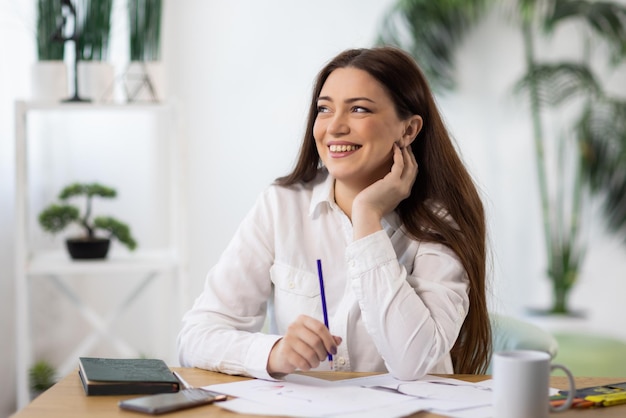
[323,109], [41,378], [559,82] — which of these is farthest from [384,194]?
[559,82]

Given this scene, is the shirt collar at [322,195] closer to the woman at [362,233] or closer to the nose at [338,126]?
the woman at [362,233]

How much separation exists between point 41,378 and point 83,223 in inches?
25.1

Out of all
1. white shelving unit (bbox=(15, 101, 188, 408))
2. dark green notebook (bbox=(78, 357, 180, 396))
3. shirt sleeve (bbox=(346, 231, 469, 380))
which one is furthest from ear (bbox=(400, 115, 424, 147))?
white shelving unit (bbox=(15, 101, 188, 408))

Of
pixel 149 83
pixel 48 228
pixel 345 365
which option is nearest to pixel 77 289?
pixel 48 228

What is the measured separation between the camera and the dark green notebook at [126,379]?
1.36 m

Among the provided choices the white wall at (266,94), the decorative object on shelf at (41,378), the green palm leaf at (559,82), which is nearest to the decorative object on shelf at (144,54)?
the white wall at (266,94)

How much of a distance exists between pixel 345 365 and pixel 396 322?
0.82 feet

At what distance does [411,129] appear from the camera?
1924mm

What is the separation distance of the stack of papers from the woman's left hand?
30 cm

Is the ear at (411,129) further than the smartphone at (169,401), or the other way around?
the ear at (411,129)

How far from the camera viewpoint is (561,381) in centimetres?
152

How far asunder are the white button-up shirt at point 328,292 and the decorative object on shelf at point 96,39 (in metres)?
1.35

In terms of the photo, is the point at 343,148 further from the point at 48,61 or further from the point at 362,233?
the point at 48,61

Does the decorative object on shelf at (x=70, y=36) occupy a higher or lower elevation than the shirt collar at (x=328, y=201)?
higher
